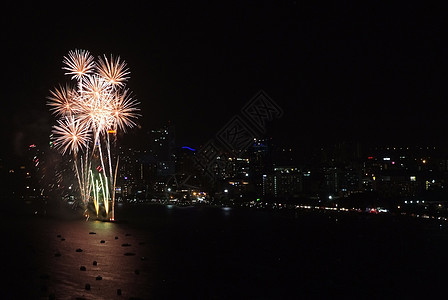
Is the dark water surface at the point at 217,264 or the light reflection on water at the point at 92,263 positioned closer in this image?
the light reflection on water at the point at 92,263

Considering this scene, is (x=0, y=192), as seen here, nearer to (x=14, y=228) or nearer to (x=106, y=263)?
(x=14, y=228)

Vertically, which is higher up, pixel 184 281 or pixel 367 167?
pixel 367 167

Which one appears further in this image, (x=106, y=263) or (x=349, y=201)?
(x=349, y=201)

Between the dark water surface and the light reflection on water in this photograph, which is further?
the dark water surface

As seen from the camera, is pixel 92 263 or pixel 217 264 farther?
pixel 217 264

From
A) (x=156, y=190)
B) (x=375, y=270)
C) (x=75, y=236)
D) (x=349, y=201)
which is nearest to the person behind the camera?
(x=375, y=270)

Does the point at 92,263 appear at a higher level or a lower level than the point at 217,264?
higher

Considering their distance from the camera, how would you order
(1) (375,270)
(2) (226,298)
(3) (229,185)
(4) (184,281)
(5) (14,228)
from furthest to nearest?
(3) (229,185) → (5) (14,228) → (1) (375,270) → (4) (184,281) → (2) (226,298)

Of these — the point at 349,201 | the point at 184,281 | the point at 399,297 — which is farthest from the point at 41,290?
the point at 349,201
